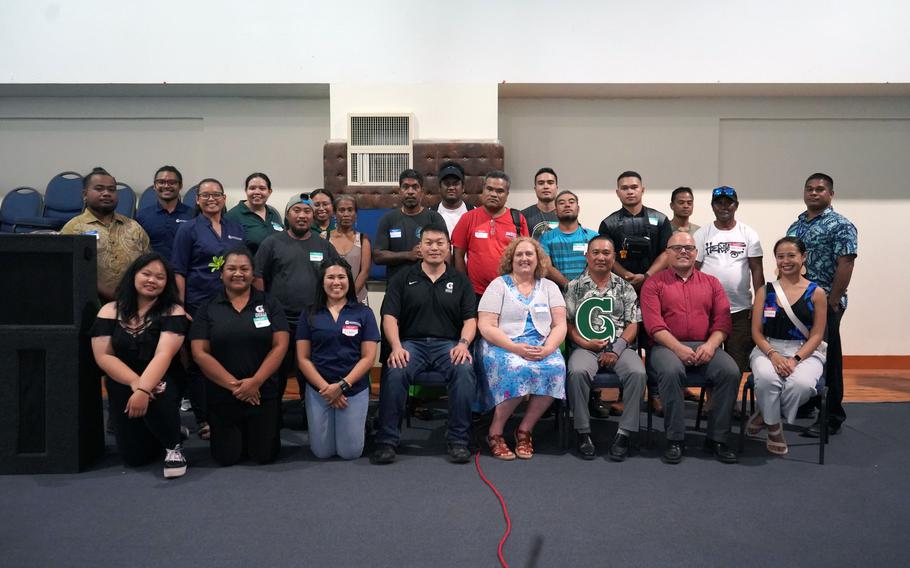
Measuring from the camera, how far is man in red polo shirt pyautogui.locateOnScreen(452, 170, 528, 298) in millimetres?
4203

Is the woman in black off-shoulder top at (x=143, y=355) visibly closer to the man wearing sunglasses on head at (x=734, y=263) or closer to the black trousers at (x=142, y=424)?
the black trousers at (x=142, y=424)

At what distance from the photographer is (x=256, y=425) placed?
3480mm

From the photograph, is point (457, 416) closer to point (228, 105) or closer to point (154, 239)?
point (154, 239)

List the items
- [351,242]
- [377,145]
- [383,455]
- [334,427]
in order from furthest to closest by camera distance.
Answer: [377,145] < [351,242] < [334,427] < [383,455]

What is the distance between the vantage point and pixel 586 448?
143 inches

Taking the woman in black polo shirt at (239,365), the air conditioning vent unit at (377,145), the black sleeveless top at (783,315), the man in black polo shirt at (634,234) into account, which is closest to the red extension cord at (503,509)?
the woman in black polo shirt at (239,365)

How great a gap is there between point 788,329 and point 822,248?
812 mm

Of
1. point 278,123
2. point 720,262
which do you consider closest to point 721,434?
point 720,262

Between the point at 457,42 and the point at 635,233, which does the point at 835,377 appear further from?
the point at 457,42

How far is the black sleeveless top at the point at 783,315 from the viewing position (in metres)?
3.79

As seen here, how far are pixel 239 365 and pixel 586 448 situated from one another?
197cm

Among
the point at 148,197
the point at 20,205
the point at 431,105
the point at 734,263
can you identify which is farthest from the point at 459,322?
the point at 20,205

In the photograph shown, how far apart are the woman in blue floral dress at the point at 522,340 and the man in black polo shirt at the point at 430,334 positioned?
0.50 feet

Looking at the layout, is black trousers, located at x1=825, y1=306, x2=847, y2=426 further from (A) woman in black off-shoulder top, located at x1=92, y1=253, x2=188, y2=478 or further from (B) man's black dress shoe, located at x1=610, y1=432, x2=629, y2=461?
(A) woman in black off-shoulder top, located at x1=92, y1=253, x2=188, y2=478
